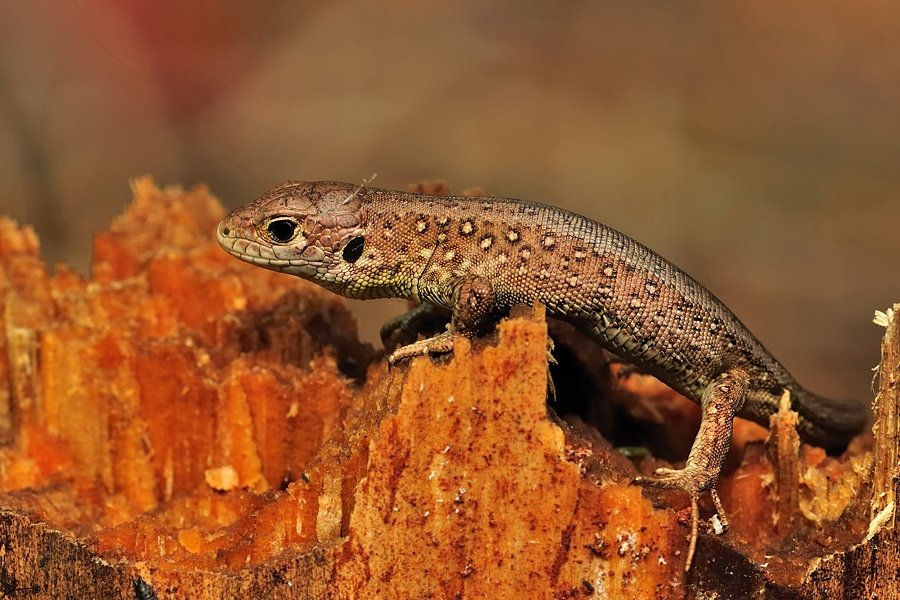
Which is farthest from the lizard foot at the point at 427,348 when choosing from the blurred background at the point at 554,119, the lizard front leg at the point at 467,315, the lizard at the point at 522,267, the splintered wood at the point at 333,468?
the blurred background at the point at 554,119

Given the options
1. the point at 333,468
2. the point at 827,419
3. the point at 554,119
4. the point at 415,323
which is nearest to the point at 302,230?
the point at 415,323

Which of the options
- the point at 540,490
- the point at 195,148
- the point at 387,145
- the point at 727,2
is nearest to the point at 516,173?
the point at 387,145

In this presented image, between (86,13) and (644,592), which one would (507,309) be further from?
(86,13)

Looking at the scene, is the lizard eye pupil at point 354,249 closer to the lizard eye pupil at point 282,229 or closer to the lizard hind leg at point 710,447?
the lizard eye pupil at point 282,229

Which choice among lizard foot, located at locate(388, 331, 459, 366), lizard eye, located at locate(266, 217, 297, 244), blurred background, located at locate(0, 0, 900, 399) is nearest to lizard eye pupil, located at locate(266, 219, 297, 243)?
lizard eye, located at locate(266, 217, 297, 244)

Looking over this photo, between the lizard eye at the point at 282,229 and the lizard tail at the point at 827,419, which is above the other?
the lizard eye at the point at 282,229

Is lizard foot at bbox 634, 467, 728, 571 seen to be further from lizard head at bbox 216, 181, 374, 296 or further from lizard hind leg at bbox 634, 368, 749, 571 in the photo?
lizard head at bbox 216, 181, 374, 296

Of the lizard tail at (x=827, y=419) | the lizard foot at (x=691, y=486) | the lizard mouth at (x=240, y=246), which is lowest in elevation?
the lizard foot at (x=691, y=486)
